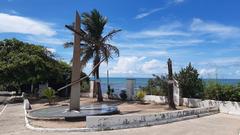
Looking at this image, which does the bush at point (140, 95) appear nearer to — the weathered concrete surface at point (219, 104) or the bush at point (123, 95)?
the weathered concrete surface at point (219, 104)

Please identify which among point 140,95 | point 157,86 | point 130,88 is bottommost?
point 140,95

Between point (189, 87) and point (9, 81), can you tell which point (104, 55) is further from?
point (9, 81)

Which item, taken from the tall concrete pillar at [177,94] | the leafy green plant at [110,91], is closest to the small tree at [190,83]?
the tall concrete pillar at [177,94]

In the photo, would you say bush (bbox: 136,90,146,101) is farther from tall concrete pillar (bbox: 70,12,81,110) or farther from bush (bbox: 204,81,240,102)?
tall concrete pillar (bbox: 70,12,81,110)

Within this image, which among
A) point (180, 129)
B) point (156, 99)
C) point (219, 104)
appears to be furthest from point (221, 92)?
point (180, 129)

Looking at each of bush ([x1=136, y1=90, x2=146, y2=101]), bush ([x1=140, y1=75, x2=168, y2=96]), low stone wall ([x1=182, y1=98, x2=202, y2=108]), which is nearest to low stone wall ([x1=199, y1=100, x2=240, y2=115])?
low stone wall ([x1=182, y1=98, x2=202, y2=108])

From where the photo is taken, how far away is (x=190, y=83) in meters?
24.9

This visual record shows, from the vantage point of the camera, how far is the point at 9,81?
34.5 meters

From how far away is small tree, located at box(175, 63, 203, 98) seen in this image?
24.9 m

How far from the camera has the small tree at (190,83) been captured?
24922 millimetres

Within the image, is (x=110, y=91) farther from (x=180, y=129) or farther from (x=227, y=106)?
(x=180, y=129)

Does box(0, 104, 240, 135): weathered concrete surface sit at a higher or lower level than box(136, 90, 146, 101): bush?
lower

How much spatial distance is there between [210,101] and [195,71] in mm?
3715

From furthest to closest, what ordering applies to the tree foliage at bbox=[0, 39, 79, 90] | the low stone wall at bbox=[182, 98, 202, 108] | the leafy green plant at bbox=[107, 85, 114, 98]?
the tree foliage at bbox=[0, 39, 79, 90] → the leafy green plant at bbox=[107, 85, 114, 98] → the low stone wall at bbox=[182, 98, 202, 108]
